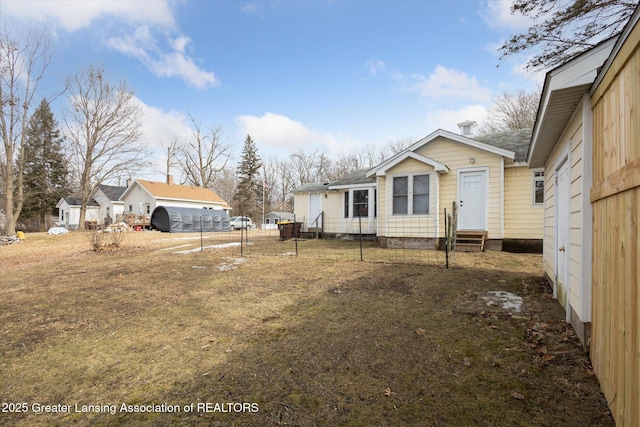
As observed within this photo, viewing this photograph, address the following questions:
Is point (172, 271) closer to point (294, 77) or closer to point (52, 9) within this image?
point (52, 9)

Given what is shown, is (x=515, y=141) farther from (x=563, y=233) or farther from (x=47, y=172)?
(x=47, y=172)

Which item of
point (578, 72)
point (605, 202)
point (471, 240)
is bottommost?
point (471, 240)

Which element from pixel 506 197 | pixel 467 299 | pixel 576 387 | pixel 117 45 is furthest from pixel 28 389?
pixel 117 45

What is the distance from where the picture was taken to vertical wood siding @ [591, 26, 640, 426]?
1712 mm

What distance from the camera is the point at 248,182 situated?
1756 inches

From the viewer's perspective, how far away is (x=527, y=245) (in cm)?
973

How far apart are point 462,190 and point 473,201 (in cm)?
52

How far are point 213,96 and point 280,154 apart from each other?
29.2 meters

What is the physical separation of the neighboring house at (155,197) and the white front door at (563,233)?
33063 millimetres

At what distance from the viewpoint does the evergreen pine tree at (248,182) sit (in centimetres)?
4409

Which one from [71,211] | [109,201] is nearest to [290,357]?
[109,201]

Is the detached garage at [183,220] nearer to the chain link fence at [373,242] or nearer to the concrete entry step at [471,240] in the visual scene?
the chain link fence at [373,242]

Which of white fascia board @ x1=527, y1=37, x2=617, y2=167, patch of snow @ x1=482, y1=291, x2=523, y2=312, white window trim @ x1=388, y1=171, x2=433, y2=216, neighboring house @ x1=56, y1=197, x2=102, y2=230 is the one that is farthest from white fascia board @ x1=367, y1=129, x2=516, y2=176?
neighboring house @ x1=56, y1=197, x2=102, y2=230

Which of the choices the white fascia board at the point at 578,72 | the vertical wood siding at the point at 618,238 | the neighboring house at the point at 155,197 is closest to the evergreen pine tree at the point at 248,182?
the neighboring house at the point at 155,197
